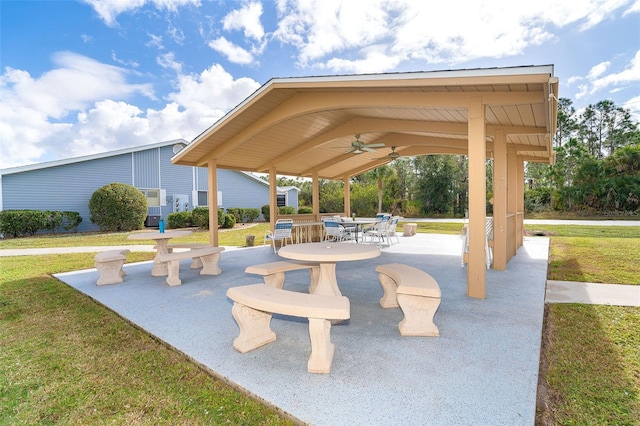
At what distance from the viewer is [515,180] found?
842cm

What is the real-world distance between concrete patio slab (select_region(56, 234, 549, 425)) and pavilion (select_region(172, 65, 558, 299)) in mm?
1049

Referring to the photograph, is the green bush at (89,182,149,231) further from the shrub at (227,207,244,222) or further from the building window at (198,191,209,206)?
the shrub at (227,207,244,222)

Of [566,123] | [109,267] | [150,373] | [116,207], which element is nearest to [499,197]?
[150,373]

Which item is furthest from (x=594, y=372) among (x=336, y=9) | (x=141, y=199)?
(x=141, y=199)

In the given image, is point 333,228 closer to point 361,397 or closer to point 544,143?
point 544,143

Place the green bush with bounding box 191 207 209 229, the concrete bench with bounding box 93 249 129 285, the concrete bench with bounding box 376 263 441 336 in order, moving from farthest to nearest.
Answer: the green bush with bounding box 191 207 209 229 < the concrete bench with bounding box 93 249 129 285 < the concrete bench with bounding box 376 263 441 336

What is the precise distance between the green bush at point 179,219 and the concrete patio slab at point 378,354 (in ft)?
37.9

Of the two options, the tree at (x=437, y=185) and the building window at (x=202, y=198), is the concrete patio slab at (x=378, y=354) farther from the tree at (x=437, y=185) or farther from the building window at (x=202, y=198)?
the tree at (x=437, y=185)

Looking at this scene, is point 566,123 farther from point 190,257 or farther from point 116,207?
point 116,207

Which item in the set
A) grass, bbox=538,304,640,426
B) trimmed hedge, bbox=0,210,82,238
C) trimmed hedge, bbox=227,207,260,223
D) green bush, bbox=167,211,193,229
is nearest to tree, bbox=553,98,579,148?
trimmed hedge, bbox=227,207,260,223

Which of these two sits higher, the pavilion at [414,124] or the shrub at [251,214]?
the pavilion at [414,124]

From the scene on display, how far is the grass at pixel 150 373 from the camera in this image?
6.87 ft

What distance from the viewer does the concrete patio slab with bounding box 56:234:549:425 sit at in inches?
81.2

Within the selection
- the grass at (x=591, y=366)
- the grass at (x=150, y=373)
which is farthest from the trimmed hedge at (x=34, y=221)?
the grass at (x=591, y=366)
